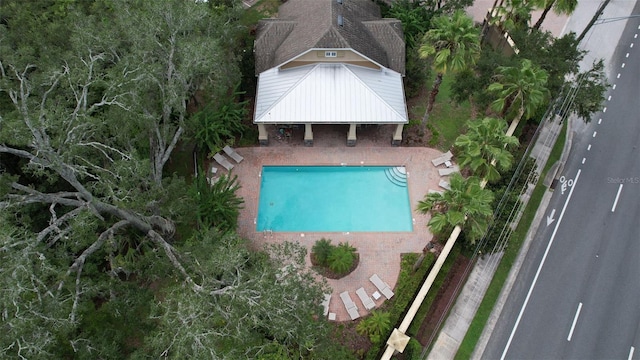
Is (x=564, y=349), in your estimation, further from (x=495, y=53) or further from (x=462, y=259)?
(x=495, y=53)

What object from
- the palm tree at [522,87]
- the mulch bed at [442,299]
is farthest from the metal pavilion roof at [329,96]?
the mulch bed at [442,299]

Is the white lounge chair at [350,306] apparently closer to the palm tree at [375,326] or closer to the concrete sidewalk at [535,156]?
the palm tree at [375,326]

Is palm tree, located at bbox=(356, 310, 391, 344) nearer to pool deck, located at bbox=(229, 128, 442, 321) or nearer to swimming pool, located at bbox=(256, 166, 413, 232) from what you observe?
pool deck, located at bbox=(229, 128, 442, 321)

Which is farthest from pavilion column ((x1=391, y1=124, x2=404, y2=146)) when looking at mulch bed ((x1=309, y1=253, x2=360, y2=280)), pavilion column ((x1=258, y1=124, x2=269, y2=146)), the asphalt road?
the asphalt road

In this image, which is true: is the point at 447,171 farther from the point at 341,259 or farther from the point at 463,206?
the point at 341,259

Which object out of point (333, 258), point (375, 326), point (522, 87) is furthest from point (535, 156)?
point (375, 326)

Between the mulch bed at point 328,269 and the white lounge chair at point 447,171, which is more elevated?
the white lounge chair at point 447,171
